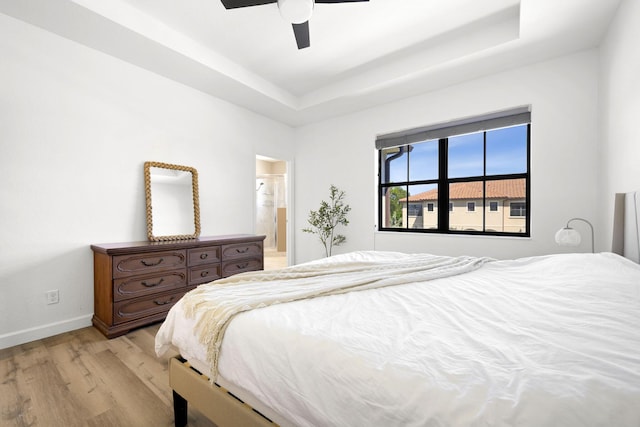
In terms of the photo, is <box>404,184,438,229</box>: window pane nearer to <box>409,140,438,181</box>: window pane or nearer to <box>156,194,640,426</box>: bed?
→ <box>409,140,438,181</box>: window pane

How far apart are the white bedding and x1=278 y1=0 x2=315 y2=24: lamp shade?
6.04ft

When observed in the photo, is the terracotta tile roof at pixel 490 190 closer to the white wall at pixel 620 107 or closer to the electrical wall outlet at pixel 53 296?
the white wall at pixel 620 107

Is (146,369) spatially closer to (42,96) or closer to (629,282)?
(42,96)

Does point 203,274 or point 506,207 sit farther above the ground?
point 506,207

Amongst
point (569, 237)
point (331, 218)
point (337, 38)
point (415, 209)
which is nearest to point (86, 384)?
point (331, 218)

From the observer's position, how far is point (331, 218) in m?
4.34

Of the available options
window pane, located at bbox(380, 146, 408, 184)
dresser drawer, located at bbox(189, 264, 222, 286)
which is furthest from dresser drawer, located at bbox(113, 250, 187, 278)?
window pane, located at bbox(380, 146, 408, 184)

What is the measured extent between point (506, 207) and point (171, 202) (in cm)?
394

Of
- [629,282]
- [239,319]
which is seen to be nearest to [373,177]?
[629,282]

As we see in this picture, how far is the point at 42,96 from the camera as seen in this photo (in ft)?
7.86

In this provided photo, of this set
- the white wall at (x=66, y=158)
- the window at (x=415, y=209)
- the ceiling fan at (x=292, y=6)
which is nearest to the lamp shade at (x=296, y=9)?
the ceiling fan at (x=292, y=6)

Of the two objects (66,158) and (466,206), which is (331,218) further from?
(66,158)

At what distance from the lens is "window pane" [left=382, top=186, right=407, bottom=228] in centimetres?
400

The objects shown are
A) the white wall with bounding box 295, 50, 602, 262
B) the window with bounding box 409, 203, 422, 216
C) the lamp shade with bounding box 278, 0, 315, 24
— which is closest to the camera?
the lamp shade with bounding box 278, 0, 315, 24
